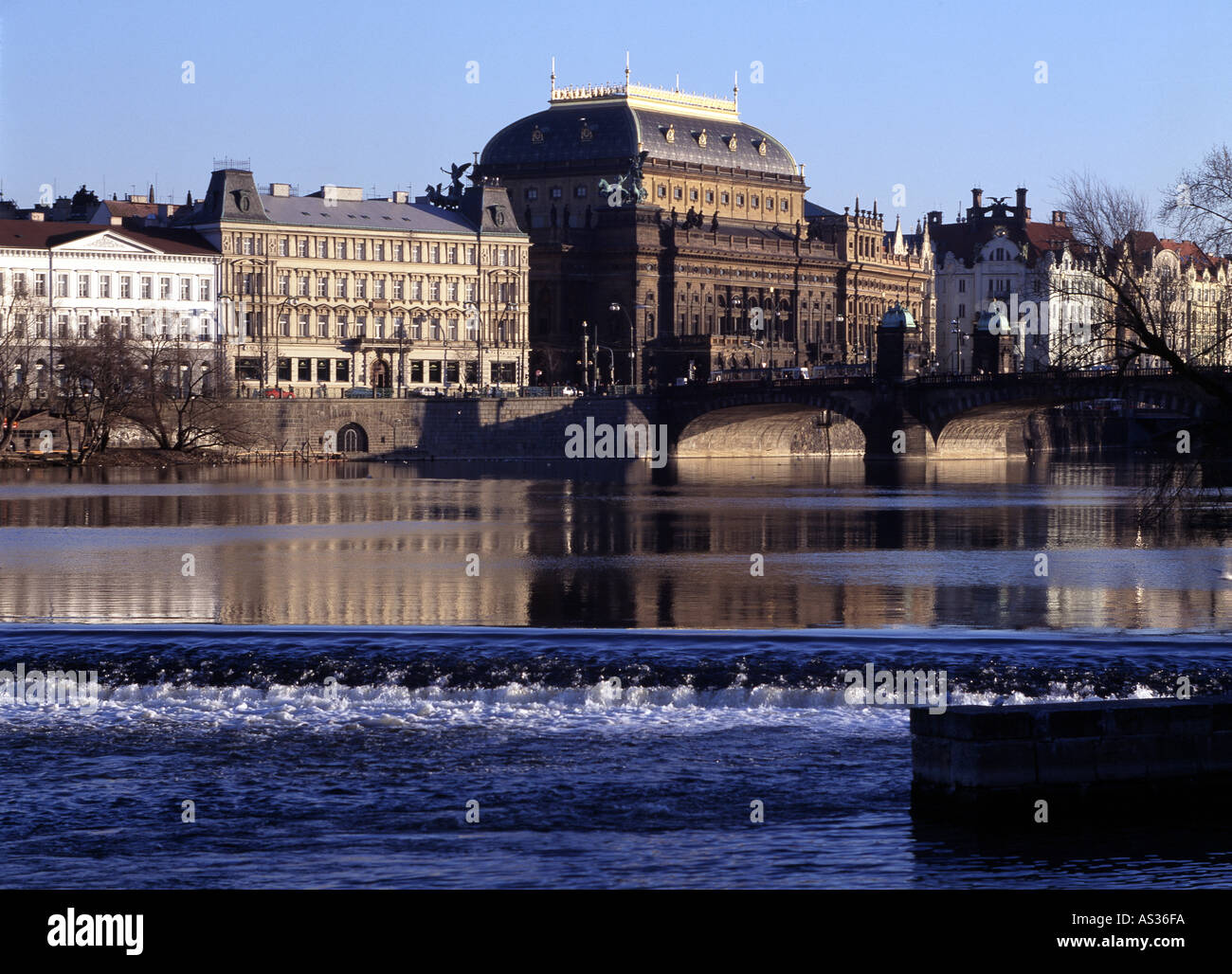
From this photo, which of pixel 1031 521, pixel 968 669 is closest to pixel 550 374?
pixel 1031 521

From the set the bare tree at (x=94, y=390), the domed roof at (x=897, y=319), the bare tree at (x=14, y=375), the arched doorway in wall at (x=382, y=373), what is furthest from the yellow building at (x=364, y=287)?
the domed roof at (x=897, y=319)

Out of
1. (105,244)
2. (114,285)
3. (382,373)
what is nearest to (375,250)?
(382,373)

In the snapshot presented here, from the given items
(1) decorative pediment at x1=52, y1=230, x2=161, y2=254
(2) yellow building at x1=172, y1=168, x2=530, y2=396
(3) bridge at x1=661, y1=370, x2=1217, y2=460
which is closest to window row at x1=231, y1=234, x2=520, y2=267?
(2) yellow building at x1=172, y1=168, x2=530, y2=396

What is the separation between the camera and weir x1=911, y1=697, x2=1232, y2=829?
2411cm

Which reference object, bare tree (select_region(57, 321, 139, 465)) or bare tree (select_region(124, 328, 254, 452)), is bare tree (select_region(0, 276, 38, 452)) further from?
bare tree (select_region(124, 328, 254, 452))

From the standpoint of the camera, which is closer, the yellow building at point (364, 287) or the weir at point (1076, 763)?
the weir at point (1076, 763)

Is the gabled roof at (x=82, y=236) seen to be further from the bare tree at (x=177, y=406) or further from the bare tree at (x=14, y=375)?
the bare tree at (x=177, y=406)

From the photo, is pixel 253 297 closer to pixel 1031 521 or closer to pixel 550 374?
pixel 550 374

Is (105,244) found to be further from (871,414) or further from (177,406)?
(871,414)

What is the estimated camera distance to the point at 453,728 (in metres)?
30.9

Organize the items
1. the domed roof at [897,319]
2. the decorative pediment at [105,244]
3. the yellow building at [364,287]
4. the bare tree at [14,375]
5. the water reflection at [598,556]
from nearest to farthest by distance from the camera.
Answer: the water reflection at [598,556], the bare tree at [14,375], the domed roof at [897,319], the decorative pediment at [105,244], the yellow building at [364,287]

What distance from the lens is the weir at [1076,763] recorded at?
2411 cm

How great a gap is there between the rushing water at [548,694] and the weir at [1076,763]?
1.67ft

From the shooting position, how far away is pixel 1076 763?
955 inches
